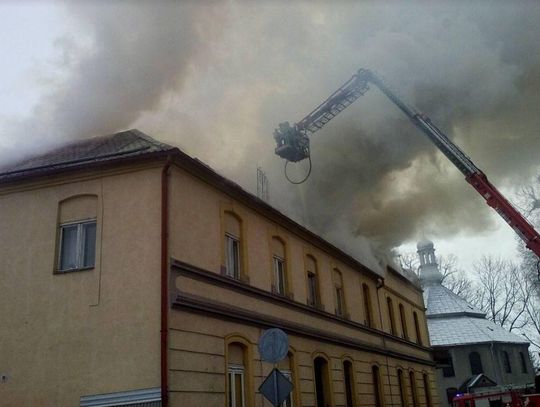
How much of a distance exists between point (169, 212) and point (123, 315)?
223cm

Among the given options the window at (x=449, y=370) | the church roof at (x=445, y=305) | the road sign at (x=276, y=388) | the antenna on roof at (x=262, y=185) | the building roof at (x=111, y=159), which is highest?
the church roof at (x=445, y=305)

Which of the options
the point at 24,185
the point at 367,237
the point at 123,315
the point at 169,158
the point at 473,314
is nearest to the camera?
the point at 123,315

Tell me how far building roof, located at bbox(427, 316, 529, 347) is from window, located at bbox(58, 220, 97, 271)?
36878 millimetres

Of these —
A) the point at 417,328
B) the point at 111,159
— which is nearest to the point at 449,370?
the point at 417,328

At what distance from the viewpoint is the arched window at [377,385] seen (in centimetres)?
2038

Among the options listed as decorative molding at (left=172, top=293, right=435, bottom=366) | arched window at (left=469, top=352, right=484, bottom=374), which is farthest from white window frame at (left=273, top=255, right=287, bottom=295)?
arched window at (left=469, top=352, right=484, bottom=374)

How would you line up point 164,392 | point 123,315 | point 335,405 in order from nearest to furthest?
1. point 164,392
2. point 123,315
3. point 335,405

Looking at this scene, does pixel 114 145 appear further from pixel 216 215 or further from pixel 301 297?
pixel 301 297

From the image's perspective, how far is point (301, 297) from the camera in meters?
16.7

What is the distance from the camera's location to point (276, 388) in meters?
9.01

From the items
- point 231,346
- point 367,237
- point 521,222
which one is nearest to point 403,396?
point 367,237

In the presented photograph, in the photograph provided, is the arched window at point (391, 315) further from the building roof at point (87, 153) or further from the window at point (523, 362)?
the window at point (523, 362)

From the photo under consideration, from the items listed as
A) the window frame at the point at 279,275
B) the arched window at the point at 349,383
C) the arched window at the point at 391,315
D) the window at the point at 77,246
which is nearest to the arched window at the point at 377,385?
the arched window at the point at 349,383

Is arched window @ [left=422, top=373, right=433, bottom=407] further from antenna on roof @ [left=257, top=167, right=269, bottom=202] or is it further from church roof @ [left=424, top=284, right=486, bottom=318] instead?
church roof @ [left=424, top=284, right=486, bottom=318]
